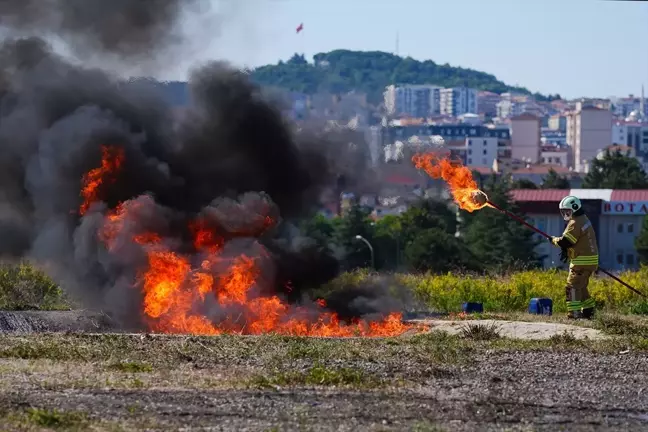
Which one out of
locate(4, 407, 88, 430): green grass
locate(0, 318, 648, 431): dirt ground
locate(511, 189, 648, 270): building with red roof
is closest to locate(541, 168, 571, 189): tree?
locate(511, 189, 648, 270): building with red roof

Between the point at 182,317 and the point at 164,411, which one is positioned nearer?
the point at 164,411

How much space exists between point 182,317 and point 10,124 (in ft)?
21.0

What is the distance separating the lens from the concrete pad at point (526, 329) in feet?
64.3

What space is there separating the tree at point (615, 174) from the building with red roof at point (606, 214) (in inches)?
154

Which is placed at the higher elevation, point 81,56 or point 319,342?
point 81,56

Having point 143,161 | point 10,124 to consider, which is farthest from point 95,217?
point 10,124

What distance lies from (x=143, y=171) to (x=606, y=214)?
8833cm

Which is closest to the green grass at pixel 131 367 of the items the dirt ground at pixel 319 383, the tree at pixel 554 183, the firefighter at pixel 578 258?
the dirt ground at pixel 319 383

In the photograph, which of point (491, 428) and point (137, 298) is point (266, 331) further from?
point (491, 428)

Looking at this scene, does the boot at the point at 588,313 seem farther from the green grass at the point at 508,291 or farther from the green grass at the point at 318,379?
the green grass at the point at 318,379

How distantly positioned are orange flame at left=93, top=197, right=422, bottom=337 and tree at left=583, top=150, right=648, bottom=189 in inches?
3745

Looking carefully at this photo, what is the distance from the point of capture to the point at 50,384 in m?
13.4

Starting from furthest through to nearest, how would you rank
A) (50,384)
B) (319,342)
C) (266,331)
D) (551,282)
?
(551,282) → (266,331) → (319,342) → (50,384)

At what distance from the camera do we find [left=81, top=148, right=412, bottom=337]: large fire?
68.2 ft
